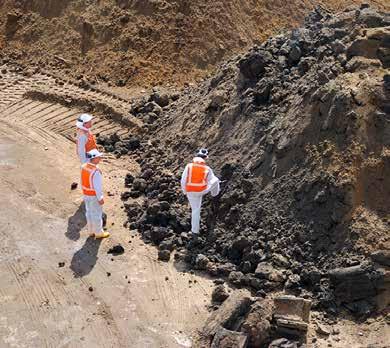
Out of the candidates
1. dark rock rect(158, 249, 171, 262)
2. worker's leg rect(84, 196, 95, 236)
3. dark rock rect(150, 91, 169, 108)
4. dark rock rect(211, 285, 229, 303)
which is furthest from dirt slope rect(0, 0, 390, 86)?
dark rock rect(211, 285, 229, 303)

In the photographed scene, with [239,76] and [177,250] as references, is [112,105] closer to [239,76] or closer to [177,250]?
[239,76]

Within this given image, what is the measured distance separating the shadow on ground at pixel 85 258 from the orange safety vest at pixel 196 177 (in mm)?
2017

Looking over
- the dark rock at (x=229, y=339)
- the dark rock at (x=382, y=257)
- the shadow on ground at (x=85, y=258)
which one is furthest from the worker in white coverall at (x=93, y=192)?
the dark rock at (x=382, y=257)

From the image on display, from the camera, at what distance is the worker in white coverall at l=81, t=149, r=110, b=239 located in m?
11.8

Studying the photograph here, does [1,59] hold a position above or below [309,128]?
below

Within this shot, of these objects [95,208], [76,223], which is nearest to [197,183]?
[95,208]

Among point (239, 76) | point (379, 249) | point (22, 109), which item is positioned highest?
point (239, 76)

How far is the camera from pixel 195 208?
39.7 feet

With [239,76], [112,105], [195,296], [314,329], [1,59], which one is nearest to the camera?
[314,329]

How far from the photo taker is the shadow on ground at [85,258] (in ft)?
37.5

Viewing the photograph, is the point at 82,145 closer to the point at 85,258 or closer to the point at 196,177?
the point at 85,258

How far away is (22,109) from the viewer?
17547 mm

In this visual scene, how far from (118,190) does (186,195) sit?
6.57 ft

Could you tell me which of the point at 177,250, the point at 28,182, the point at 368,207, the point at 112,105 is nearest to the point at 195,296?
the point at 177,250
